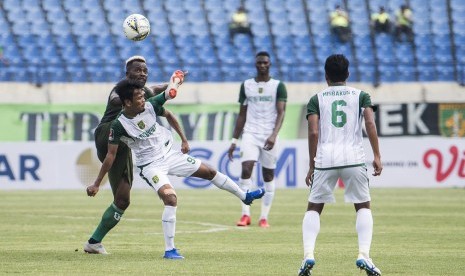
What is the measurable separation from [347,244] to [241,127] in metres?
4.20

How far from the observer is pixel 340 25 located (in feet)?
112

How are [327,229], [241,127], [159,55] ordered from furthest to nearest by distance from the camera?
[159,55]
[241,127]
[327,229]

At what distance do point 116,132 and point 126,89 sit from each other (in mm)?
453

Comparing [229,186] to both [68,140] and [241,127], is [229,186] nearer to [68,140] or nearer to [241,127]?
[241,127]

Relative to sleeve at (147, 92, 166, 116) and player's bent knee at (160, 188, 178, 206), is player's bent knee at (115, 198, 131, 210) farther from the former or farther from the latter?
sleeve at (147, 92, 166, 116)

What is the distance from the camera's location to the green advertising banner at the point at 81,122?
2825cm

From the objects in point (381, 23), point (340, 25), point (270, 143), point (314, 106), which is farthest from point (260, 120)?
point (381, 23)

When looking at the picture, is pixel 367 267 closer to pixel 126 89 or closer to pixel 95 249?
pixel 126 89

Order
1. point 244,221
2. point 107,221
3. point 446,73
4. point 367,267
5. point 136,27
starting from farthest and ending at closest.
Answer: point 446,73
point 244,221
point 136,27
point 107,221
point 367,267

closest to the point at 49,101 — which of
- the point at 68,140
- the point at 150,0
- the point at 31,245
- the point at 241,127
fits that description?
the point at 68,140

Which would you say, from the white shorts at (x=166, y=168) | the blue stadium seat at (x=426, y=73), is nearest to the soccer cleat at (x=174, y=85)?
the white shorts at (x=166, y=168)

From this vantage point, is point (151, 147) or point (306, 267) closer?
point (306, 267)

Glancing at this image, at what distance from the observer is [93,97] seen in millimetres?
31125

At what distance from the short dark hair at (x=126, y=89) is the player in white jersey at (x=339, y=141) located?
2220mm
